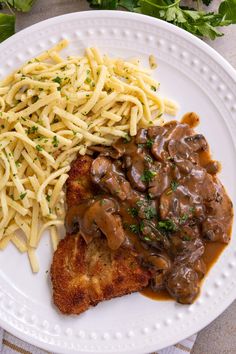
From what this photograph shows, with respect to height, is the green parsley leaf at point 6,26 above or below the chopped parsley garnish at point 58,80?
above

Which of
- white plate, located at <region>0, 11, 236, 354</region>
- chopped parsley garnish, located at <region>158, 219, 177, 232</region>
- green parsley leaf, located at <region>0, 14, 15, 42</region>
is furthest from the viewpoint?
green parsley leaf, located at <region>0, 14, 15, 42</region>

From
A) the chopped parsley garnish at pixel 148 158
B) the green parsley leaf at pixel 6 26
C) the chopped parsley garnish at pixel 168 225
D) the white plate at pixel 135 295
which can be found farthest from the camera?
the green parsley leaf at pixel 6 26

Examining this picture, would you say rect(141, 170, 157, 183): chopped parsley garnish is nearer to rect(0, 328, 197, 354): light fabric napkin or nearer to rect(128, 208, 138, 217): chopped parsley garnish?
rect(128, 208, 138, 217): chopped parsley garnish

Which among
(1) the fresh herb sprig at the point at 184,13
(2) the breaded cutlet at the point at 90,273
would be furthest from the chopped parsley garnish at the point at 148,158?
(1) the fresh herb sprig at the point at 184,13

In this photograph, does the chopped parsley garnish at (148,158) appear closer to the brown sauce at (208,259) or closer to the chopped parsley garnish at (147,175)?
the chopped parsley garnish at (147,175)

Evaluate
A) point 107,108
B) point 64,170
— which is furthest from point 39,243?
point 107,108

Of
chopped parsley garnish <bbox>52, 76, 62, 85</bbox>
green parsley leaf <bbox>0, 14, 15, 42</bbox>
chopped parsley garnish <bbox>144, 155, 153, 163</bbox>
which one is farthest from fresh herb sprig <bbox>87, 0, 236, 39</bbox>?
chopped parsley garnish <bbox>144, 155, 153, 163</bbox>

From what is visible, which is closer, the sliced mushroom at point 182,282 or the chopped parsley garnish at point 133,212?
the chopped parsley garnish at point 133,212

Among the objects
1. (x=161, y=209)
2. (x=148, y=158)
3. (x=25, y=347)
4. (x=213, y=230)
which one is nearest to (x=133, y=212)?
(x=161, y=209)
